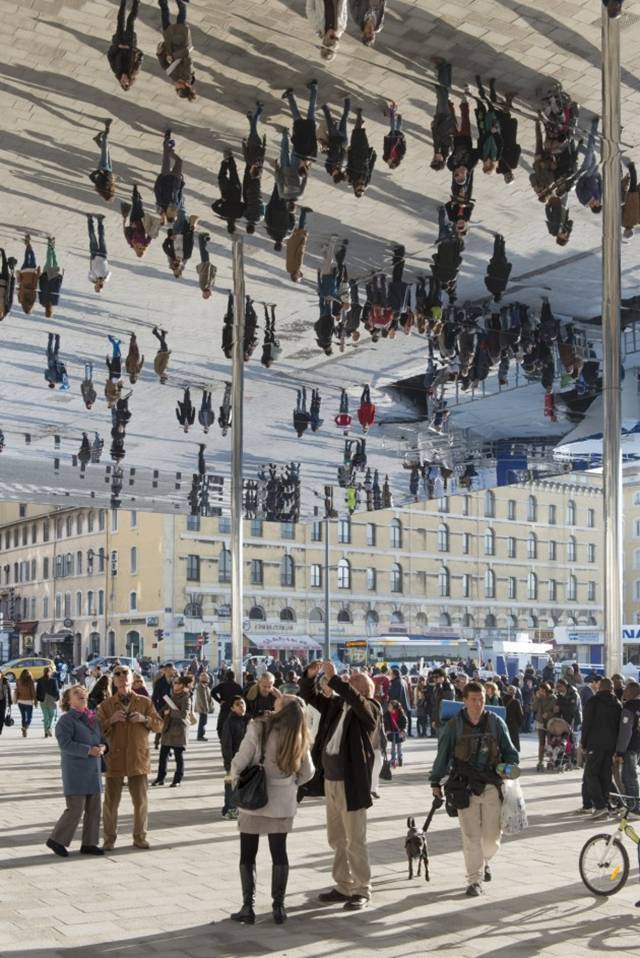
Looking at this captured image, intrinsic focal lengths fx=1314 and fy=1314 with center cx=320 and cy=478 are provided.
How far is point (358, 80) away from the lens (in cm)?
1393

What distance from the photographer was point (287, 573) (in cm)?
7638

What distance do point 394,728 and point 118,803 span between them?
8.88 metres

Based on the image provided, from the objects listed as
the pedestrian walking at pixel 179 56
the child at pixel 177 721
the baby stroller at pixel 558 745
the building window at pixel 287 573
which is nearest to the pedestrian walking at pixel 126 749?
the child at pixel 177 721

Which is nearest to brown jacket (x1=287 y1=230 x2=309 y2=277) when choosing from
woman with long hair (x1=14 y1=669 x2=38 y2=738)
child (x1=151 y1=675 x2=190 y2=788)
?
child (x1=151 y1=675 x2=190 y2=788)

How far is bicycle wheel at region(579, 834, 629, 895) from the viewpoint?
984 cm

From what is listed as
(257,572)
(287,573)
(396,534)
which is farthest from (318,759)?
(396,534)

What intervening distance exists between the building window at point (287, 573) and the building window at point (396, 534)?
24.5ft

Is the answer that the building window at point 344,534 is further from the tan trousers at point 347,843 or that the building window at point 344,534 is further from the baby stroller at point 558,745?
the tan trousers at point 347,843

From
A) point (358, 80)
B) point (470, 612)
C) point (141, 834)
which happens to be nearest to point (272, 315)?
point (358, 80)

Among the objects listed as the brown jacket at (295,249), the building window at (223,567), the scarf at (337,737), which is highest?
the brown jacket at (295,249)

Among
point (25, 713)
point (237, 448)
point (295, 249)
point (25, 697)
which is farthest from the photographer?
point (25, 713)

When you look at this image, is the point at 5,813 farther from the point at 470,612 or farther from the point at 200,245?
the point at 470,612

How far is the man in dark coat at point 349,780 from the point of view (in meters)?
9.63

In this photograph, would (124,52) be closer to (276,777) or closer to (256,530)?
(276,777)
